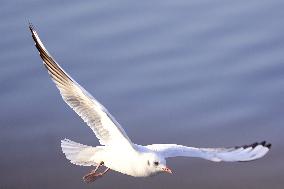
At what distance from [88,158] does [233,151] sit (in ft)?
5.20

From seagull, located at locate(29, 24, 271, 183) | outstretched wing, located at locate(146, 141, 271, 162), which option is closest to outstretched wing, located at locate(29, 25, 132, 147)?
seagull, located at locate(29, 24, 271, 183)

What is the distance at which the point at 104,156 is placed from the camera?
365 inches

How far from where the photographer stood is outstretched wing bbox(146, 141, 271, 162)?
9188 mm

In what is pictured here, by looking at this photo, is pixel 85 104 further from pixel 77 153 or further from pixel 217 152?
pixel 217 152

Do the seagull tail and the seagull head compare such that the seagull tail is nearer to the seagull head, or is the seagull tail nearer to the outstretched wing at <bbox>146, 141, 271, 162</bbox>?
the outstretched wing at <bbox>146, 141, 271, 162</bbox>

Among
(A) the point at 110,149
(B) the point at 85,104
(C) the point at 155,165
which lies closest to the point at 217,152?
(C) the point at 155,165

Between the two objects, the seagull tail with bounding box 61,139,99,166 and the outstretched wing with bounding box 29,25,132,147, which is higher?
the outstretched wing with bounding box 29,25,132,147

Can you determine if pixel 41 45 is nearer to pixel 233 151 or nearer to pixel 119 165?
pixel 119 165

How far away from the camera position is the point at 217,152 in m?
9.34

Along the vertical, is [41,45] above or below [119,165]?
above

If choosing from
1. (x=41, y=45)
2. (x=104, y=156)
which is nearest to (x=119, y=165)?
(x=104, y=156)

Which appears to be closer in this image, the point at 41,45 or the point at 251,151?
the point at 41,45

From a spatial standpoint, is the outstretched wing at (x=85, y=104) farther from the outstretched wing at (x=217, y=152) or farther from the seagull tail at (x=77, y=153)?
the outstretched wing at (x=217, y=152)

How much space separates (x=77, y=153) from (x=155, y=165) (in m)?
1.07
